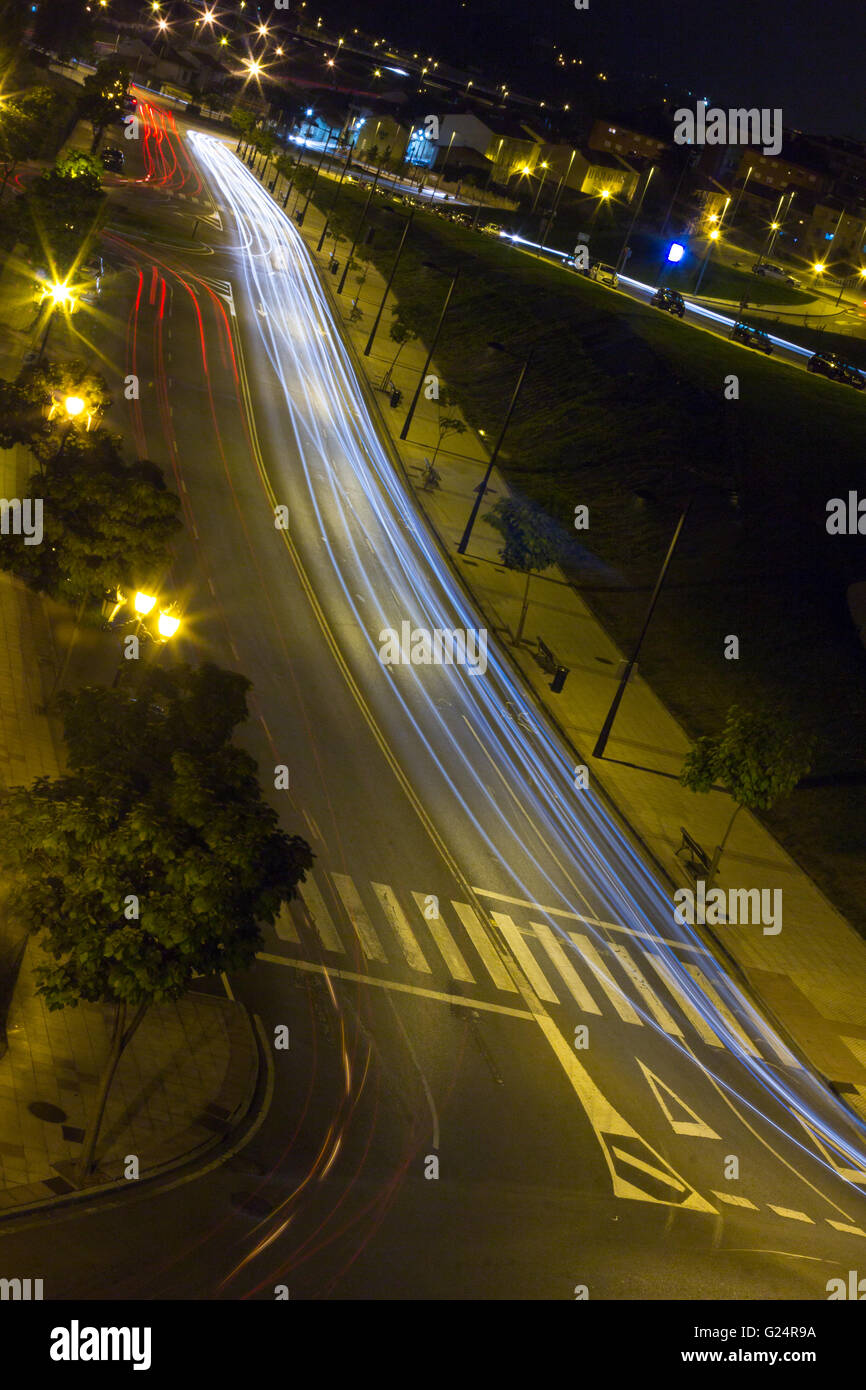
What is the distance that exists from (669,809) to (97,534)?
1580cm

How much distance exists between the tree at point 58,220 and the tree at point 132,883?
36.9m

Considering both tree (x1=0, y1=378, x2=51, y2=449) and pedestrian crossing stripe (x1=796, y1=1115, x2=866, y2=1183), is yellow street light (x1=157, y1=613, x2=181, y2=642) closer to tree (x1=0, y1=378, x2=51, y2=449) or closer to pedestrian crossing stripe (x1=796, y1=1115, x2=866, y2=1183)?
tree (x1=0, y1=378, x2=51, y2=449)

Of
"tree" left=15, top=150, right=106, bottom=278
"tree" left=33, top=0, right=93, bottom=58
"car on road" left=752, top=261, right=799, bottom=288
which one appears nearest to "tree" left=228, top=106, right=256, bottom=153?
"tree" left=33, top=0, right=93, bottom=58

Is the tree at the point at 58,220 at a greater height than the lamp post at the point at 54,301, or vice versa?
the tree at the point at 58,220

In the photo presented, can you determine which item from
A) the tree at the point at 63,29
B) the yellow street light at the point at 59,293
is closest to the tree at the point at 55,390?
the yellow street light at the point at 59,293

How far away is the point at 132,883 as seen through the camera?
15125 mm

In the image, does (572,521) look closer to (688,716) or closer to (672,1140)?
(688,716)

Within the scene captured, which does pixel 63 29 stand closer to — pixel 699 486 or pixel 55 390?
pixel 699 486

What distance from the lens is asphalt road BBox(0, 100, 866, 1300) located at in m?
15.6

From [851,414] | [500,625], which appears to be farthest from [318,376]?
[851,414]

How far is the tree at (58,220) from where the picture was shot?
47.9m

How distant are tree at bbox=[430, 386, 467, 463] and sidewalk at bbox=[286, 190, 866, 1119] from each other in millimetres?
3746

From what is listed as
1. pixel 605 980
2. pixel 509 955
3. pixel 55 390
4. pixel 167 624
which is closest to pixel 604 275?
pixel 55 390

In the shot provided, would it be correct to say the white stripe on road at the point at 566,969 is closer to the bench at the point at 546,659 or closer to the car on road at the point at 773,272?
the bench at the point at 546,659
